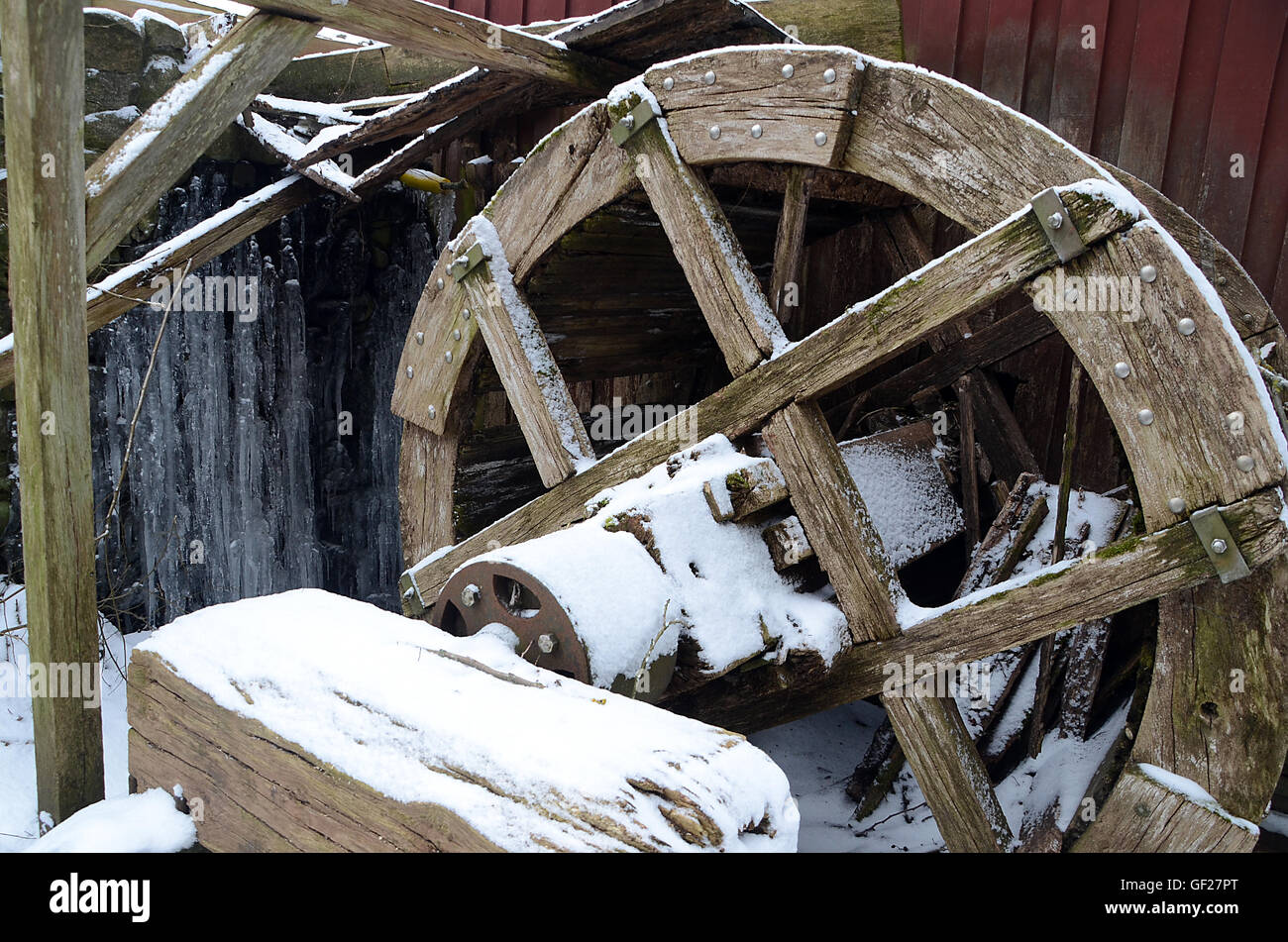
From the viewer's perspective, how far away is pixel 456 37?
3602mm

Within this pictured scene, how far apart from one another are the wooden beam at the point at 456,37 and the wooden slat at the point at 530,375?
890 mm

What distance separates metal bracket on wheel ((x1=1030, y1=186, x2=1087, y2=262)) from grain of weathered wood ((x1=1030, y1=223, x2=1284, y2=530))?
4 cm

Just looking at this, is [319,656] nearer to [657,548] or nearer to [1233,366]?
[657,548]

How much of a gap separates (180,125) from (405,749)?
2439 millimetres

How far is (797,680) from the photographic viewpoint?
2637 mm

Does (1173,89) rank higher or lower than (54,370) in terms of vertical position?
higher

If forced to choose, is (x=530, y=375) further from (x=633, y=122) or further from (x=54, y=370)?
(x=54, y=370)

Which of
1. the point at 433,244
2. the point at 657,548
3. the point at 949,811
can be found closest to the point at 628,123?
the point at 657,548

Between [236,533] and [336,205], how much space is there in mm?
1940

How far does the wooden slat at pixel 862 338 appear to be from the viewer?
89.7 inches

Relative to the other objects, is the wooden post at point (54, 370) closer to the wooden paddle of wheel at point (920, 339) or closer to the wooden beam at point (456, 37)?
the wooden beam at point (456, 37)

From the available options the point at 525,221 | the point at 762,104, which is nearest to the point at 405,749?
the point at 762,104

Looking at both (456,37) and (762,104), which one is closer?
(762,104)

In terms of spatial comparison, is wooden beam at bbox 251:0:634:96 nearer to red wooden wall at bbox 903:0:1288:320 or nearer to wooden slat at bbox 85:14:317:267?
wooden slat at bbox 85:14:317:267
